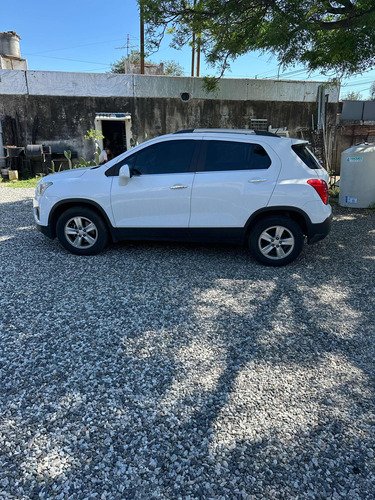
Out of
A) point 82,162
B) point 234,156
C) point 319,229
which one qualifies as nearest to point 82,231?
point 234,156

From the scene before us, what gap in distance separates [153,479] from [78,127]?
46.3 ft

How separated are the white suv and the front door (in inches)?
0.6

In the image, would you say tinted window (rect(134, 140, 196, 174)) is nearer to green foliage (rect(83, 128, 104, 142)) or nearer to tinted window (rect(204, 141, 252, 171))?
tinted window (rect(204, 141, 252, 171))

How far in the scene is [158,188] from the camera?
531 centimetres

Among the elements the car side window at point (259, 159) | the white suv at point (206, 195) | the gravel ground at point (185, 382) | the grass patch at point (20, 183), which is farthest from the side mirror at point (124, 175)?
the grass patch at point (20, 183)

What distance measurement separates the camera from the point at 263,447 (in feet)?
7.59

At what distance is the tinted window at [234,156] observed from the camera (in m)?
5.23

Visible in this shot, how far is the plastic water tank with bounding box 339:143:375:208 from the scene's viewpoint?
9047 mm

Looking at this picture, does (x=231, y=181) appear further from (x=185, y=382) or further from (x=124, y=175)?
(x=185, y=382)

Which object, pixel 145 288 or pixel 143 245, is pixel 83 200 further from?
pixel 145 288

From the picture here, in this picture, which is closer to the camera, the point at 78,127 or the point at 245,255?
the point at 245,255

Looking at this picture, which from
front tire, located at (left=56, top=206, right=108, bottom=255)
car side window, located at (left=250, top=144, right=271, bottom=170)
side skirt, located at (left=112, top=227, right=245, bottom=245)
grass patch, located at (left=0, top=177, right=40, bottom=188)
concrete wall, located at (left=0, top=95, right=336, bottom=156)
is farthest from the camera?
concrete wall, located at (left=0, top=95, right=336, bottom=156)

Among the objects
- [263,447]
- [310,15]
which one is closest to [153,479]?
[263,447]

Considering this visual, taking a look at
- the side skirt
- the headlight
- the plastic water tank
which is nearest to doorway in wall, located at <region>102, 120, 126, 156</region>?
the plastic water tank
